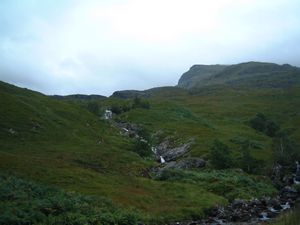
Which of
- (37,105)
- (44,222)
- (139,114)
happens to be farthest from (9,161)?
(139,114)

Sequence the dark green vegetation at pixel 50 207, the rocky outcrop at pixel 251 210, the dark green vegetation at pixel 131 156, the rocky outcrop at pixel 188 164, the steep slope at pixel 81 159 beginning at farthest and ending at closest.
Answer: the rocky outcrop at pixel 188 164 → the dark green vegetation at pixel 131 156 → the steep slope at pixel 81 159 → the rocky outcrop at pixel 251 210 → the dark green vegetation at pixel 50 207

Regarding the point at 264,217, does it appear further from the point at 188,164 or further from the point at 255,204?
the point at 188,164

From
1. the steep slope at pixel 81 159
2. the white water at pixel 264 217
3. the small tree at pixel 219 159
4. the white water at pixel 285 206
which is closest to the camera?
the white water at pixel 264 217

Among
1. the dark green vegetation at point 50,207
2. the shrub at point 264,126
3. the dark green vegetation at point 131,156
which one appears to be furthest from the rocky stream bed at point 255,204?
the shrub at point 264,126

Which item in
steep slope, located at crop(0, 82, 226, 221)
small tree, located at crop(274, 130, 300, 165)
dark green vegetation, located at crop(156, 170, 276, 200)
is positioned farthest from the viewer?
small tree, located at crop(274, 130, 300, 165)

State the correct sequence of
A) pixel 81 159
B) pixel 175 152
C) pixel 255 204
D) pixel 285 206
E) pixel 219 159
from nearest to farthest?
pixel 285 206
pixel 255 204
pixel 81 159
pixel 219 159
pixel 175 152

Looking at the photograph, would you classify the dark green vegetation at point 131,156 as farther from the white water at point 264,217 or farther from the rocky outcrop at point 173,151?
the white water at point 264,217

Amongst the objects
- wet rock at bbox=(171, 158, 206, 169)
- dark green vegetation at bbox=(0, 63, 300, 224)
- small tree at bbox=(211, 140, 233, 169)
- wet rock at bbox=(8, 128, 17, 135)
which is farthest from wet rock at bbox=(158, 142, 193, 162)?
wet rock at bbox=(8, 128, 17, 135)

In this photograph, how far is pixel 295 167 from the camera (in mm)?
94000

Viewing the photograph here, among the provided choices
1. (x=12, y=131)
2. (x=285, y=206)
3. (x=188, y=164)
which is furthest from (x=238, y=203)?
(x=12, y=131)

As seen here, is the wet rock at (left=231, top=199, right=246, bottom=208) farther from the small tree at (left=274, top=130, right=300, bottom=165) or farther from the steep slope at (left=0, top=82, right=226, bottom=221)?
the small tree at (left=274, top=130, right=300, bottom=165)

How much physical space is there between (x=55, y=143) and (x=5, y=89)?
5446 centimetres

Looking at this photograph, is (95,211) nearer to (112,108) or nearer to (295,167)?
(295,167)

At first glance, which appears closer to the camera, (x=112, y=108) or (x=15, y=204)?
(x=15, y=204)
